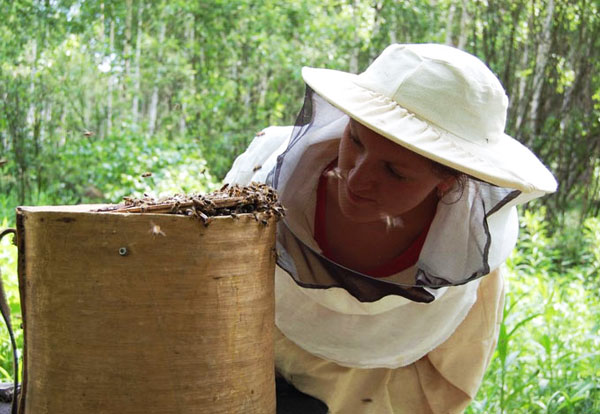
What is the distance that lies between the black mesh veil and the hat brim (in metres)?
0.10

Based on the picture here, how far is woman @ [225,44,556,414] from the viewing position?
4.11 ft

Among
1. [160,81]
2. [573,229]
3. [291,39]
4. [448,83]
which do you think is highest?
[448,83]

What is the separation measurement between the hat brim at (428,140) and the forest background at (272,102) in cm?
122

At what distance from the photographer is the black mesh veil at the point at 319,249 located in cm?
131

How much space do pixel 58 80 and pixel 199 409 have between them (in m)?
7.98

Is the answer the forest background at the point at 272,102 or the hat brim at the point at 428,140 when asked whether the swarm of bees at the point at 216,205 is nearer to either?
the hat brim at the point at 428,140

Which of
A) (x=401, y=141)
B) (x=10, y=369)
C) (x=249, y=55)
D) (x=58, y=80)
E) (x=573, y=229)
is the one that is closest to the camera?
Answer: (x=401, y=141)

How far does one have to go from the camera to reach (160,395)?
0.99 metres

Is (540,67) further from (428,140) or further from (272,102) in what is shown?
(428,140)

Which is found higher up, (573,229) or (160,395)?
(160,395)

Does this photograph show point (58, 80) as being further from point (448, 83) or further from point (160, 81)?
point (448, 83)

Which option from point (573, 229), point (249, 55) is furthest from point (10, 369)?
point (249, 55)

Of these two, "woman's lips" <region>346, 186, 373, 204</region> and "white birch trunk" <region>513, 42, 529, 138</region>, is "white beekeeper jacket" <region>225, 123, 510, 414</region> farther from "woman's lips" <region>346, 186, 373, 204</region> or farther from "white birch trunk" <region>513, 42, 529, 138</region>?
"white birch trunk" <region>513, 42, 529, 138</region>

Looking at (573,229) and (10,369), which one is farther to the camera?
(573,229)
